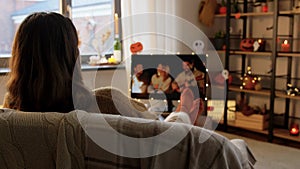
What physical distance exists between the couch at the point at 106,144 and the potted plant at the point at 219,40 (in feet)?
10.5

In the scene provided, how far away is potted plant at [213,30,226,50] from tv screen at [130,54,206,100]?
0.78 m

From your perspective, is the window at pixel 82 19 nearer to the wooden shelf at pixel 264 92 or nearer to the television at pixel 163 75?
the television at pixel 163 75

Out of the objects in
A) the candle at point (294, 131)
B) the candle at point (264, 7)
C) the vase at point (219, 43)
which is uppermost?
the candle at point (264, 7)

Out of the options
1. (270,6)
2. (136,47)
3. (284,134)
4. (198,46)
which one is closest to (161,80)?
(136,47)

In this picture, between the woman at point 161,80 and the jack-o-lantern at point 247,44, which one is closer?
the woman at point 161,80

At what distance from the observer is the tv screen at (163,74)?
332 cm

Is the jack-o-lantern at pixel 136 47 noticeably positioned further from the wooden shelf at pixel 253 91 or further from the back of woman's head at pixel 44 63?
the back of woman's head at pixel 44 63

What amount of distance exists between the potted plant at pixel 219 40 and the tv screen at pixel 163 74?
778mm

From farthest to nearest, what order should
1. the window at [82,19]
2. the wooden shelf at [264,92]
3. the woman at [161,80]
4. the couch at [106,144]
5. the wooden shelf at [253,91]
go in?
the wooden shelf at [253,91]
the wooden shelf at [264,92]
the window at [82,19]
the woman at [161,80]
the couch at [106,144]

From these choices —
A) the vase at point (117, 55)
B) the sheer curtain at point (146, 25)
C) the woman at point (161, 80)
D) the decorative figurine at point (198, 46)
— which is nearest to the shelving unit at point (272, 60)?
the decorative figurine at point (198, 46)

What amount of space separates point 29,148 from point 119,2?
10.0 ft

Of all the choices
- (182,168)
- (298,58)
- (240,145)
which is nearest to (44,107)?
(182,168)

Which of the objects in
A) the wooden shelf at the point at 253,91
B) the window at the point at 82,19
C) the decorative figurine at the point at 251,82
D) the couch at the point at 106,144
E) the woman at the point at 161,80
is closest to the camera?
the couch at the point at 106,144

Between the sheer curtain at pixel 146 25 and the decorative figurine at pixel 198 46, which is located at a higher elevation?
the sheer curtain at pixel 146 25
